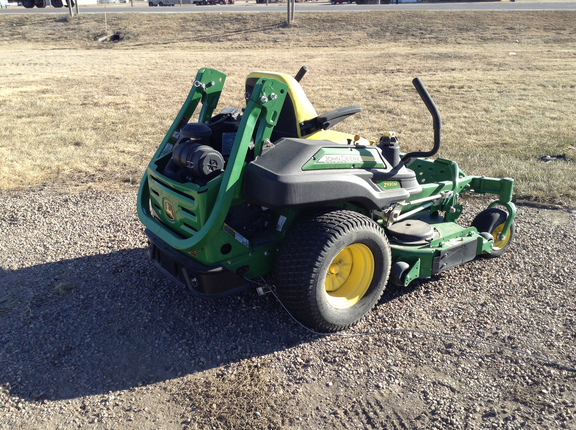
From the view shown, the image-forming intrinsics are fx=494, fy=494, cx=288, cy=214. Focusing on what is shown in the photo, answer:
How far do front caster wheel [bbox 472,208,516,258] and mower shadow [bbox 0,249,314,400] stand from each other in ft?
7.19

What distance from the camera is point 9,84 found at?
13.7 metres

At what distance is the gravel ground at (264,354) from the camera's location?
Answer: 2.88 m

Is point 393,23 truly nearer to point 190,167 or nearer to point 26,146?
point 26,146

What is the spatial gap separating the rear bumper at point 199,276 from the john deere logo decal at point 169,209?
0.68ft

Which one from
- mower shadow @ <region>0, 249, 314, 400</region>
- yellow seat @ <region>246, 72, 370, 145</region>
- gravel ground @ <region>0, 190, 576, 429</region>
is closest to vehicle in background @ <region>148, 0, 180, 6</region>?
gravel ground @ <region>0, 190, 576, 429</region>

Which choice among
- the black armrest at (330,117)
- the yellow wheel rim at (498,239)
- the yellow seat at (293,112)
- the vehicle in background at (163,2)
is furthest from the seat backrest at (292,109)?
the vehicle in background at (163,2)

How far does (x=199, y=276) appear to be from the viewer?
329 centimetres

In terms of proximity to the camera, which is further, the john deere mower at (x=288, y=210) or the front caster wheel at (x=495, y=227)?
the front caster wheel at (x=495, y=227)

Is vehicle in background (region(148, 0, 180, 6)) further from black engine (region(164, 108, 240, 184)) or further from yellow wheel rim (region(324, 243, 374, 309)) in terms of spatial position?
yellow wheel rim (region(324, 243, 374, 309))

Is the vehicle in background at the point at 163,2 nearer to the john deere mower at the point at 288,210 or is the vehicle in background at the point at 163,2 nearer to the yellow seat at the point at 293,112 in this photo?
the john deere mower at the point at 288,210

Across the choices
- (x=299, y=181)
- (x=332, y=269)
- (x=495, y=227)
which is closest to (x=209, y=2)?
(x=495, y=227)

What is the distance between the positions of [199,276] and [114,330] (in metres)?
0.87

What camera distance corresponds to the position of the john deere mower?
323 centimetres

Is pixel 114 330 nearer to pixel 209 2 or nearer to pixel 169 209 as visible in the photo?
pixel 169 209
